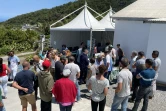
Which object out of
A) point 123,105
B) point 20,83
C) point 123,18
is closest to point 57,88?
point 20,83

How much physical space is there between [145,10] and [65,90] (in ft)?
32.8

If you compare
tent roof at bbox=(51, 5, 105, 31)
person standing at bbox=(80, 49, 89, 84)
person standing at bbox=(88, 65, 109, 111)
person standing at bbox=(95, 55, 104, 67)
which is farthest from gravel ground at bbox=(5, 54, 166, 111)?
tent roof at bbox=(51, 5, 105, 31)

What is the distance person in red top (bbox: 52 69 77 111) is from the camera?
16.2ft

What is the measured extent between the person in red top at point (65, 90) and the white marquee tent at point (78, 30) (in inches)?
350

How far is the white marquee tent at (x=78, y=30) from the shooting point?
14.7m

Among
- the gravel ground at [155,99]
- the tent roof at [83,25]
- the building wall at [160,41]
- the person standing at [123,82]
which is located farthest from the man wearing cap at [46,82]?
the tent roof at [83,25]

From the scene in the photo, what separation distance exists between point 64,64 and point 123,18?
727 cm

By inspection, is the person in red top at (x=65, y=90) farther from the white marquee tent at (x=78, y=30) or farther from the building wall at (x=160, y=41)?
the white marquee tent at (x=78, y=30)

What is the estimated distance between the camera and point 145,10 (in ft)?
43.6

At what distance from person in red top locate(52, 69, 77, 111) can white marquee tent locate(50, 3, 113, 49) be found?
8900 millimetres

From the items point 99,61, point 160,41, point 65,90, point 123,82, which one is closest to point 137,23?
point 160,41

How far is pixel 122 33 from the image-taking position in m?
13.7

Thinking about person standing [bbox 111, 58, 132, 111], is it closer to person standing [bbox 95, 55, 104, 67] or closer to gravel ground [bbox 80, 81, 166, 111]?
gravel ground [bbox 80, 81, 166, 111]

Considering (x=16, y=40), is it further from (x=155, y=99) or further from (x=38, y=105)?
(x=155, y=99)
